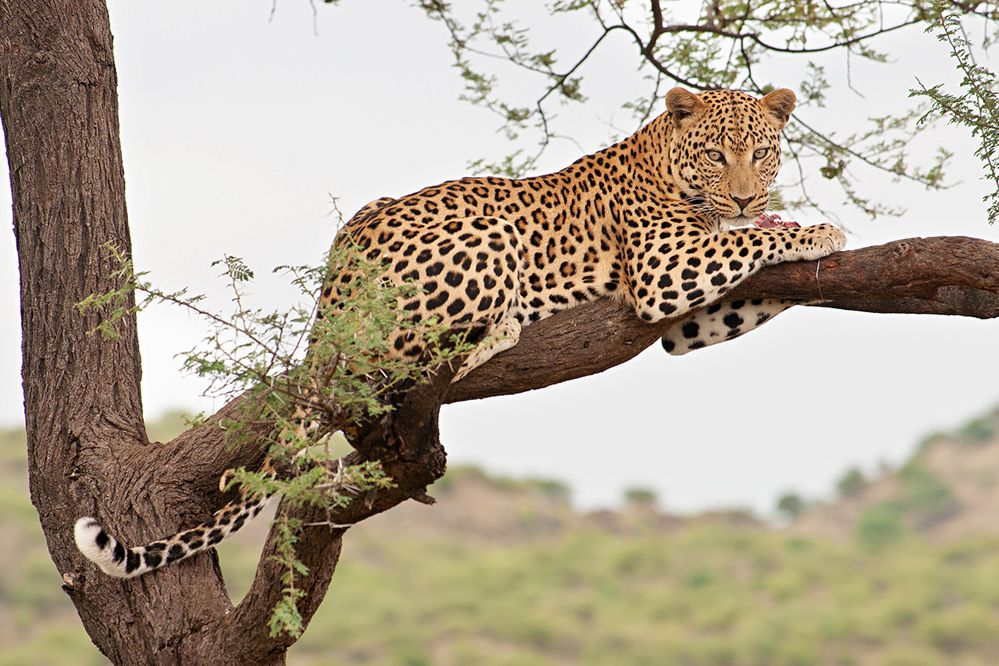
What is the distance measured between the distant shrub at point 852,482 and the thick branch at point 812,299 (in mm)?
53189

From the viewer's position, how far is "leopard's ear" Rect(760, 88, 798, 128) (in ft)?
24.4

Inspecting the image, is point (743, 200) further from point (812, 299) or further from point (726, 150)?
point (812, 299)

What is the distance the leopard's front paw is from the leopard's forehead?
92 cm

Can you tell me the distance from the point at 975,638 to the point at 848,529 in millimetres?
16183

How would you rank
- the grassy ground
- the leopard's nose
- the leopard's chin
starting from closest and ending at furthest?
the leopard's nose < the leopard's chin < the grassy ground

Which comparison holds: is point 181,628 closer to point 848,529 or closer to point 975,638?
point 975,638

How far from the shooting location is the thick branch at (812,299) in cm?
615

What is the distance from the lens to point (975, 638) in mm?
38969

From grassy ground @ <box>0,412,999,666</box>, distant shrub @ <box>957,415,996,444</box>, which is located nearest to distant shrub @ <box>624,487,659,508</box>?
grassy ground @ <box>0,412,999,666</box>

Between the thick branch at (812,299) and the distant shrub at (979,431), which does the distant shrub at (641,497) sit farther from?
the thick branch at (812,299)

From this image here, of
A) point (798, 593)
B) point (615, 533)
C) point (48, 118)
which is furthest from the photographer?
point (615, 533)

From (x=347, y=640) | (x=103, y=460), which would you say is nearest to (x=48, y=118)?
(x=103, y=460)

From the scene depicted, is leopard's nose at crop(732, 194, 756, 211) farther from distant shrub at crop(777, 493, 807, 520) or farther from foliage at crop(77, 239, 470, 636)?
distant shrub at crop(777, 493, 807, 520)

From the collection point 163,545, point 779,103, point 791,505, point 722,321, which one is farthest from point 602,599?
point 163,545
